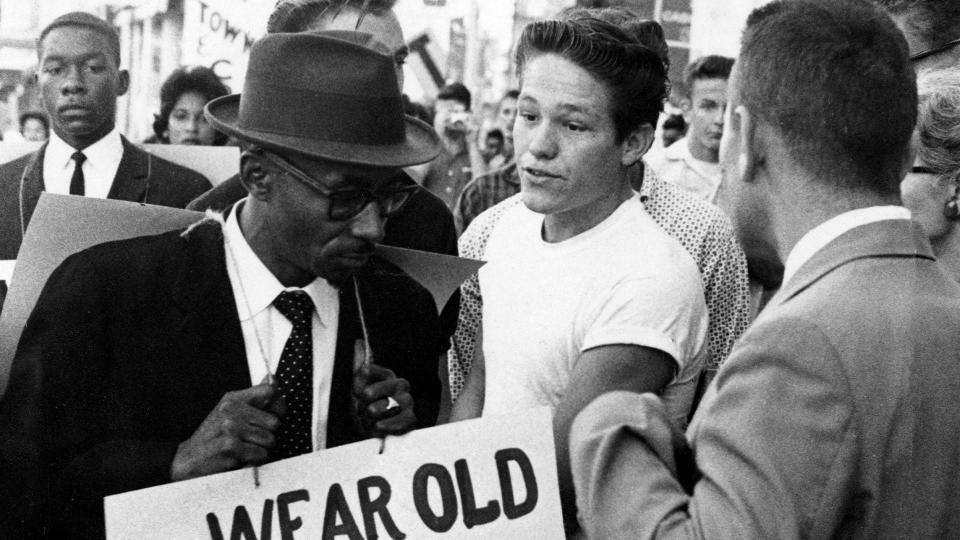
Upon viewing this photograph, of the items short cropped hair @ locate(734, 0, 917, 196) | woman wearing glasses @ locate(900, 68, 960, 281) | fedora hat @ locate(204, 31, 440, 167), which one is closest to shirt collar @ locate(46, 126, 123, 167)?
fedora hat @ locate(204, 31, 440, 167)

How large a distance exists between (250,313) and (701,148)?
14.5 feet

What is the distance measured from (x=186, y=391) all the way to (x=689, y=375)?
139 cm

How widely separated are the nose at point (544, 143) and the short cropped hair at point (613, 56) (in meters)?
0.19

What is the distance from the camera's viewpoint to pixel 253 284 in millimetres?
2840

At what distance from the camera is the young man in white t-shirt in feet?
10.2

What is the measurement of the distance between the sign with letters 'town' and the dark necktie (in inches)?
116

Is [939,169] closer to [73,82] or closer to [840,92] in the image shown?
[840,92]

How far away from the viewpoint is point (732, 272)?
4305 mm

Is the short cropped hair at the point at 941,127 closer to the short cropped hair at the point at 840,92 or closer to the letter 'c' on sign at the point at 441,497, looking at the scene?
the short cropped hair at the point at 840,92

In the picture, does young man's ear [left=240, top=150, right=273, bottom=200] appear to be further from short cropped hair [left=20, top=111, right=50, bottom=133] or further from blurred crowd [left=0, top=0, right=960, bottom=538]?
short cropped hair [left=20, top=111, right=50, bottom=133]

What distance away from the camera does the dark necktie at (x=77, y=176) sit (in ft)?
16.9

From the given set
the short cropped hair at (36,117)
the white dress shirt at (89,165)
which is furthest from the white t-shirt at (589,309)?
the short cropped hair at (36,117)

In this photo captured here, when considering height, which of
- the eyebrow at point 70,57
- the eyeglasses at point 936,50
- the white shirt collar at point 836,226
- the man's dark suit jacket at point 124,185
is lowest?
the man's dark suit jacket at point 124,185

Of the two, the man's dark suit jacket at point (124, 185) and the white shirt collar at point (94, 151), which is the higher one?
the white shirt collar at point (94, 151)
